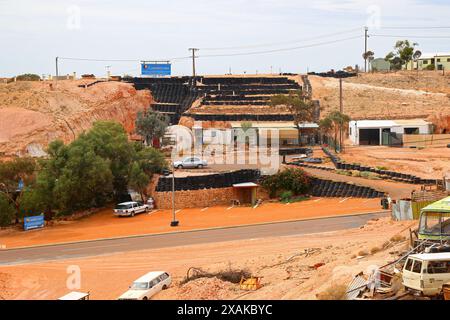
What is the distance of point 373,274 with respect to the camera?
14984mm

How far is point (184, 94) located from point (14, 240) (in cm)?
4521

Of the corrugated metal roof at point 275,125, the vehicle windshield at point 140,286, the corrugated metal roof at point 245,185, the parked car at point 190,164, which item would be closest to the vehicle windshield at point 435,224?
the vehicle windshield at point 140,286

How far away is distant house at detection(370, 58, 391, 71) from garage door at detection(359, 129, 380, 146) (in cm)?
4602

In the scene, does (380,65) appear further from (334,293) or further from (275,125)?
(334,293)

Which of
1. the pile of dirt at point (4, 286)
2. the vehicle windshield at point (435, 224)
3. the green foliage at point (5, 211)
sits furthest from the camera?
the green foliage at point (5, 211)

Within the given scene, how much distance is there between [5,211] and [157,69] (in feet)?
150

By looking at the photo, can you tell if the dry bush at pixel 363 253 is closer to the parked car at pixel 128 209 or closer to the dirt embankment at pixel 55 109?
the parked car at pixel 128 209

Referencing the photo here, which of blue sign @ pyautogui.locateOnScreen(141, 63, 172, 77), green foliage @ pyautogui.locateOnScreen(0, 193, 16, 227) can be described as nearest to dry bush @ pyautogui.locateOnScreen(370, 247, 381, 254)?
green foliage @ pyautogui.locateOnScreen(0, 193, 16, 227)

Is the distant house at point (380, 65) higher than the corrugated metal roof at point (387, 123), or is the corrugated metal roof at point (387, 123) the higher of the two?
the distant house at point (380, 65)

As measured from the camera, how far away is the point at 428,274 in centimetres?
1327

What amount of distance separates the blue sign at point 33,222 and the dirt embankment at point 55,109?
1696 cm

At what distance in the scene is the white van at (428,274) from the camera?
13281 millimetres

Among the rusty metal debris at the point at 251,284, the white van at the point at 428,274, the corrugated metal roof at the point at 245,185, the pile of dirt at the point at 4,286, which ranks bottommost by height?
the pile of dirt at the point at 4,286
